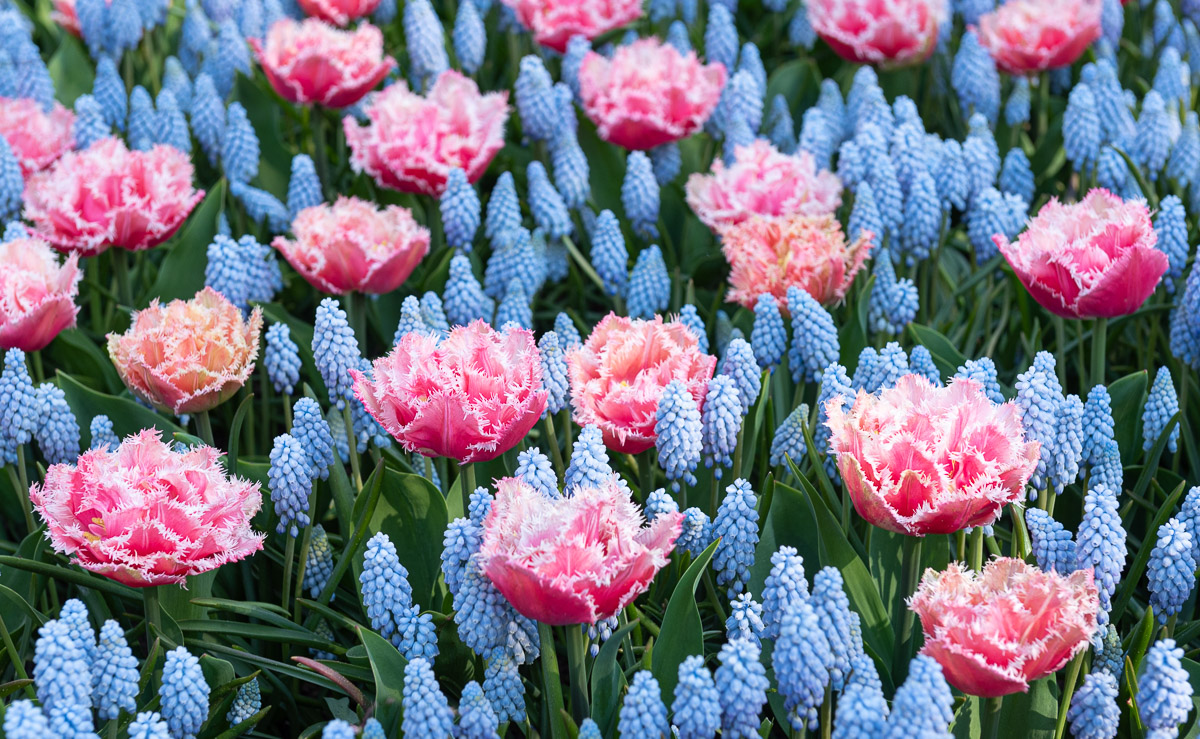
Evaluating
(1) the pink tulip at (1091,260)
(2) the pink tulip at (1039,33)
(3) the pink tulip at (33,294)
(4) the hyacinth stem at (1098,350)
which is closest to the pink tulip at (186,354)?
(3) the pink tulip at (33,294)

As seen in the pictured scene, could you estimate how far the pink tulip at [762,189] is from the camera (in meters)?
3.29

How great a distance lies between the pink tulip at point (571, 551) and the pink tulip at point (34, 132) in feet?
7.88

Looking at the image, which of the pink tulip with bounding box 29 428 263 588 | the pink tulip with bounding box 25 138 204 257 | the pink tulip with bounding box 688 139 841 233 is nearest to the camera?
the pink tulip with bounding box 29 428 263 588

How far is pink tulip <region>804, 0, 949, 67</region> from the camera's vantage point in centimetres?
408

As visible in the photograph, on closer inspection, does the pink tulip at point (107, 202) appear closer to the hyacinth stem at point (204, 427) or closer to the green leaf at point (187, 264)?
the green leaf at point (187, 264)

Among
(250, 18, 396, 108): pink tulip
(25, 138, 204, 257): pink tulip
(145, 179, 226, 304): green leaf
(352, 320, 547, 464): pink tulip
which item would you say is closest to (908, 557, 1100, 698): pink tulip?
(352, 320, 547, 464): pink tulip

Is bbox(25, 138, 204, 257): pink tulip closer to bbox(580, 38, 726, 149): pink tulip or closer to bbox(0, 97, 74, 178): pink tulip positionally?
bbox(0, 97, 74, 178): pink tulip

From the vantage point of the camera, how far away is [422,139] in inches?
135

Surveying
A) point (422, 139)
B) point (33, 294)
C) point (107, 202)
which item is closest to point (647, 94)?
point (422, 139)

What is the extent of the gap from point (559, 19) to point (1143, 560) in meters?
2.73

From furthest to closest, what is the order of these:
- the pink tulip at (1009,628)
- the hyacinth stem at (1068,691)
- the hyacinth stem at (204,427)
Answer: the hyacinth stem at (204,427), the hyacinth stem at (1068,691), the pink tulip at (1009,628)

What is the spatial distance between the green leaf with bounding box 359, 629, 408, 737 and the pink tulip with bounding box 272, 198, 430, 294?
1.12 meters

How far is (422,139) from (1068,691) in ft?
7.35

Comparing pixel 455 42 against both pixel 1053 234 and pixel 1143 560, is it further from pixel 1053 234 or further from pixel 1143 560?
pixel 1143 560
